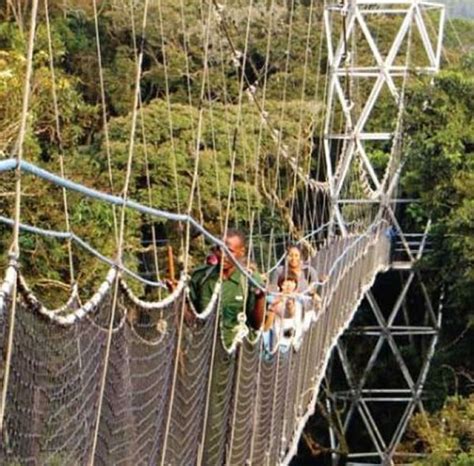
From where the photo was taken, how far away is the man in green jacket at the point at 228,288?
3811 millimetres

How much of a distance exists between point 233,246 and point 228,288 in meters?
0.11

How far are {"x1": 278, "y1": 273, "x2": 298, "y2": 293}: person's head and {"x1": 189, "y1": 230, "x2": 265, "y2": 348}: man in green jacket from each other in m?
0.82

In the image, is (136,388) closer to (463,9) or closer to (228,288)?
(228,288)

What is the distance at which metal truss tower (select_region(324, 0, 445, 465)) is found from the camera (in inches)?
554

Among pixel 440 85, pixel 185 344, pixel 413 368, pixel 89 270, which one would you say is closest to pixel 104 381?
pixel 185 344

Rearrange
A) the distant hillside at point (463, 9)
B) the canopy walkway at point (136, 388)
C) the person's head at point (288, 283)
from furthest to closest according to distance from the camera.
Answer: the distant hillside at point (463, 9) < the person's head at point (288, 283) < the canopy walkway at point (136, 388)

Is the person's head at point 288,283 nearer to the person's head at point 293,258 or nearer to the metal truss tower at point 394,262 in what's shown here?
the person's head at point 293,258

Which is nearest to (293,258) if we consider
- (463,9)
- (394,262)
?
(394,262)

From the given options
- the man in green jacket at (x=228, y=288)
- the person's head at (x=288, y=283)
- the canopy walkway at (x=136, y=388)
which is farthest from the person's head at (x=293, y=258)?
the man in green jacket at (x=228, y=288)

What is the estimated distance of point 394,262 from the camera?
1416cm

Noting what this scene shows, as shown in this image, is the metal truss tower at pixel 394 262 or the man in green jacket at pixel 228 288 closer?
the man in green jacket at pixel 228 288

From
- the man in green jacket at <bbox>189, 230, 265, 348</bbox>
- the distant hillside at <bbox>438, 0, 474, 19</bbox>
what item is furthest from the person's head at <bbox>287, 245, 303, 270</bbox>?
the distant hillside at <bbox>438, 0, 474, 19</bbox>

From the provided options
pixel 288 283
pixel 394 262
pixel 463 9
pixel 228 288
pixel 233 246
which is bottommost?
pixel 394 262

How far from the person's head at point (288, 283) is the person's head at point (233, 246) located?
907 mm
